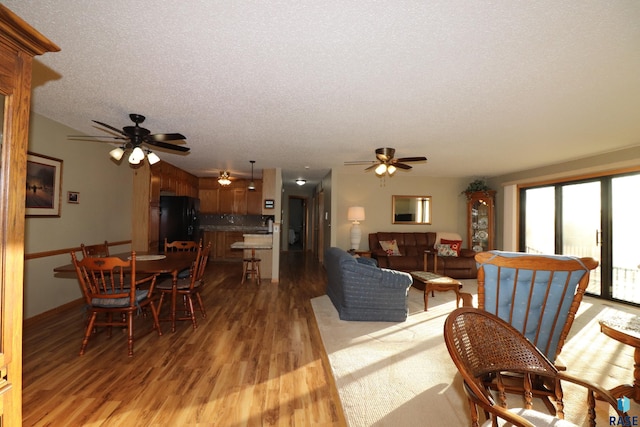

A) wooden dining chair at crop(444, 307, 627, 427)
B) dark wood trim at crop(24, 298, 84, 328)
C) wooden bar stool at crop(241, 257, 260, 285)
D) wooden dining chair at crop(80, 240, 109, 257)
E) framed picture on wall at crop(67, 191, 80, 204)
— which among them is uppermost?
framed picture on wall at crop(67, 191, 80, 204)

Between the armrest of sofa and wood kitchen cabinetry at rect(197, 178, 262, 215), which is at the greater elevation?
wood kitchen cabinetry at rect(197, 178, 262, 215)

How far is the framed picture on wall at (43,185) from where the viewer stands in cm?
348

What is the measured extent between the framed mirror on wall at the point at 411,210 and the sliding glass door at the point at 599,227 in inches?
89.6

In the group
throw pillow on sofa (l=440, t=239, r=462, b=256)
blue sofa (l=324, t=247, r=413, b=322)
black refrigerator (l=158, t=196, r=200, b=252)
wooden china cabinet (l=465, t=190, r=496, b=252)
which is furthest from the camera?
wooden china cabinet (l=465, t=190, r=496, b=252)

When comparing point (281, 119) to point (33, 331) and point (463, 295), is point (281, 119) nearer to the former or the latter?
point (463, 295)

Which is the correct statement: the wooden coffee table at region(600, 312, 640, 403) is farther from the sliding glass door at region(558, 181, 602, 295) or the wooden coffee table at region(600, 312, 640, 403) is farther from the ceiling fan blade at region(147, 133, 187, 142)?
the sliding glass door at region(558, 181, 602, 295)

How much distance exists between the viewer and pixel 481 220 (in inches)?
304

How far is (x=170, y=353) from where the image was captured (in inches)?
115

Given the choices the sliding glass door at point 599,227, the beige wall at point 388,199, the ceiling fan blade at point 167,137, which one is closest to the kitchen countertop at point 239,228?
the beige wall at point 388,199

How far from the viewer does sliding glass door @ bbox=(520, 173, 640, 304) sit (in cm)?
485

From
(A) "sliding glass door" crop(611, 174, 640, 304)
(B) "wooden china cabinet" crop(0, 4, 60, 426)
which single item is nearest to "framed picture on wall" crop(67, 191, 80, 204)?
(B) "wooden china cabinet" crop(0, 4, 60, 426)

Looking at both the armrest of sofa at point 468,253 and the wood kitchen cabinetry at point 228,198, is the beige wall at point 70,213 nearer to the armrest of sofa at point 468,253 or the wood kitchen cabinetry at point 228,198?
the wood kitchen cabinetry at point 228,198

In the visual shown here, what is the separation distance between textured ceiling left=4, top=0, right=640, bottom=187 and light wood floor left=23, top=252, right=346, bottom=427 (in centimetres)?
233

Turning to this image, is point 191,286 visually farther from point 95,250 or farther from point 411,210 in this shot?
point 411,210
